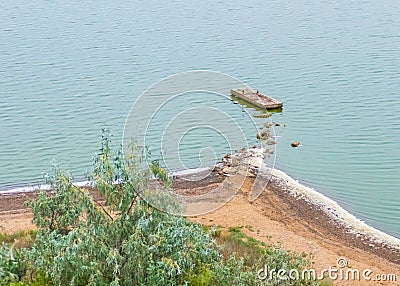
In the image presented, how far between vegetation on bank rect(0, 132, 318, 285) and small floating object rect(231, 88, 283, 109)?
1975cm

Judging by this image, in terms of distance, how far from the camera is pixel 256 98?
30.4 meters

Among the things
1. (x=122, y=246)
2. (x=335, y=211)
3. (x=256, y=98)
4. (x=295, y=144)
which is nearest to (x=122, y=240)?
(x=122, y=246)

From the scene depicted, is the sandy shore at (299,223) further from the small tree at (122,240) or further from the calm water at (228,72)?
the small tree at (122,240)

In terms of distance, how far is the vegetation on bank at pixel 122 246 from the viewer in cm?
883

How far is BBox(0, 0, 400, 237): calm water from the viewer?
24266mm

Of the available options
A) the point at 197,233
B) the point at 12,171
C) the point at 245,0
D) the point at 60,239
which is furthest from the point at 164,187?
the point at 245,0

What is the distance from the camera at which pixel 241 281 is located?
9859 millimetres

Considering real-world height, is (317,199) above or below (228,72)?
below

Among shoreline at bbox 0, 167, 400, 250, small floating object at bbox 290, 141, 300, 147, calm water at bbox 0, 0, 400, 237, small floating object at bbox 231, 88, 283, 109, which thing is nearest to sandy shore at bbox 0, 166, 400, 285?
shoreline at bbox 0, 167, 400, 250

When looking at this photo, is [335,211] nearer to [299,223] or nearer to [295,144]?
[299,223]

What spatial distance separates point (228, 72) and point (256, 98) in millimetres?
4917

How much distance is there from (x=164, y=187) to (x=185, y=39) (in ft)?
109

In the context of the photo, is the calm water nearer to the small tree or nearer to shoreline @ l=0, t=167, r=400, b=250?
shoreline @ l=0, t=167, r=400, b=250

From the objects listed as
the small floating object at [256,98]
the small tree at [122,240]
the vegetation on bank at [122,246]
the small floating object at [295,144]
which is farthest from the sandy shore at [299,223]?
the small floating object at [256,98]
